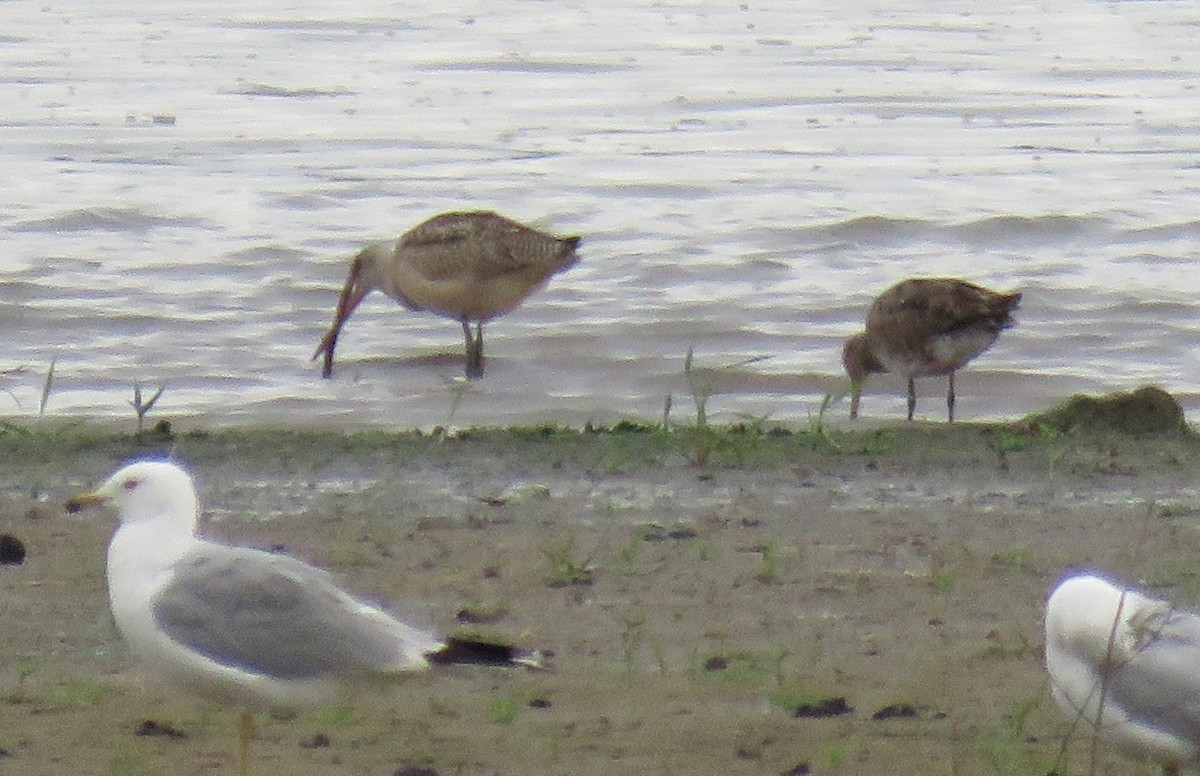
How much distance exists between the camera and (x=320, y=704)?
5754mm

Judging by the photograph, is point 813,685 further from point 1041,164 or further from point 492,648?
point 1041,164

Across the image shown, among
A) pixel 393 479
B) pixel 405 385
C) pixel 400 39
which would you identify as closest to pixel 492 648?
pixel 393 479

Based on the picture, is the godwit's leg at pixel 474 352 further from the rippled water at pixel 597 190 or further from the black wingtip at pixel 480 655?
the black wingtip at pixel 480 655

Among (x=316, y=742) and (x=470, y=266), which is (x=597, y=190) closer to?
(x=470, y=266)

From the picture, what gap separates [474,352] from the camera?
12.6 m

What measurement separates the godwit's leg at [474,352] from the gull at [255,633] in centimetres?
666

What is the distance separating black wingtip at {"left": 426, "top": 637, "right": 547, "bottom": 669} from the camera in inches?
209

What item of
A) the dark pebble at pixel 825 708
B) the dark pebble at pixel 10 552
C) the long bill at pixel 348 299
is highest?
the dark pebble at pixel 825 708

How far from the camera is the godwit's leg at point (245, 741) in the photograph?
17.1 feet

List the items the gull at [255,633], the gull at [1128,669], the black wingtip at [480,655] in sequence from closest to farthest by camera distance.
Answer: the gull at [1128,669] → the black wingtip at [480,655] → the gull at [255,633]

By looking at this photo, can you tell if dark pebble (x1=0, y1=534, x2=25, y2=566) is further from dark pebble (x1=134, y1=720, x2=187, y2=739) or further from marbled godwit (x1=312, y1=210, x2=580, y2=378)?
marbled godwit (x1=312, y1=210, x2=580, y2=378)

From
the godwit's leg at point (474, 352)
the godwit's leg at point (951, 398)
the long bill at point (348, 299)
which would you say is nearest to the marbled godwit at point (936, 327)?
the godwit's leg at point (951, 398)

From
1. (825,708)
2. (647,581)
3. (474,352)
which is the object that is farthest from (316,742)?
(474,352)

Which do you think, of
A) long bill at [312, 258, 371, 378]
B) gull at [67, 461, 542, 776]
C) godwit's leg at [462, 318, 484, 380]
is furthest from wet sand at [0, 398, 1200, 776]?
long bill at [312, 258, 371, 378]
